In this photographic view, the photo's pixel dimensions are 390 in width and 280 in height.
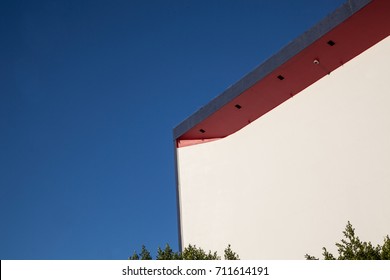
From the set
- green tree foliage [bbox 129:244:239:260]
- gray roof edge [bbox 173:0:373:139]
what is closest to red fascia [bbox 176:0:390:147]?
gray roof edge [bbox 173:0:373:139]

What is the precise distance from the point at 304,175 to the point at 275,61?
14.8 ft

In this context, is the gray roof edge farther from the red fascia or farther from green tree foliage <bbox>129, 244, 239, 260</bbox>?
green tree foliage <bbox>129, 244, 239, 260</bbox>

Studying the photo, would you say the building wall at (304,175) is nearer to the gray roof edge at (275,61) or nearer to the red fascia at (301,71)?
the red fascia at (301,71)

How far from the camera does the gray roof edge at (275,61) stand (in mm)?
17844

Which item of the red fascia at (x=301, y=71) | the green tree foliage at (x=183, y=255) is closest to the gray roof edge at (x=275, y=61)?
the red fascia at (x=301, y=71)

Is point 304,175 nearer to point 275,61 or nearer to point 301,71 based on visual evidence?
point 301,71

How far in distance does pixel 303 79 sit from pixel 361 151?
13.4ft

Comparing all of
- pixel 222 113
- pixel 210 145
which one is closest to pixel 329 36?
pixel 222 113

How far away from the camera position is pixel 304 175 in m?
19.5

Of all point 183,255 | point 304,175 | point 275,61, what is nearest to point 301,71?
point 275,61
